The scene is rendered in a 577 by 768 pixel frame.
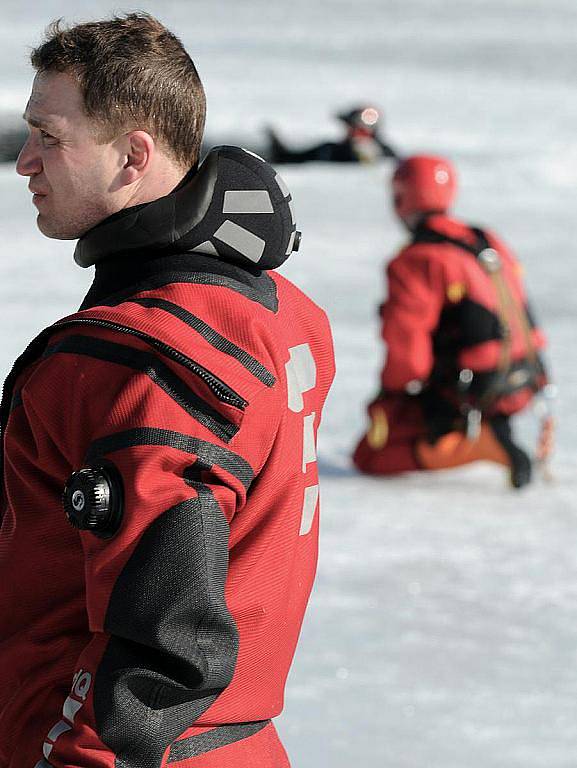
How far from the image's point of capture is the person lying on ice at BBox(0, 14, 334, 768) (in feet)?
4.10

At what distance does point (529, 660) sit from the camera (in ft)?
11.2

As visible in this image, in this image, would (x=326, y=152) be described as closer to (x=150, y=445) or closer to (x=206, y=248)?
(x=206, y=248)

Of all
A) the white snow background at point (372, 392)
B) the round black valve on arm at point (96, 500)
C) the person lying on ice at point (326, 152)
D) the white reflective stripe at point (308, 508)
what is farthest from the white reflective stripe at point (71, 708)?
the person lying on ice at point (326, 152)

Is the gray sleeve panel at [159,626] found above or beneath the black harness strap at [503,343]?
above

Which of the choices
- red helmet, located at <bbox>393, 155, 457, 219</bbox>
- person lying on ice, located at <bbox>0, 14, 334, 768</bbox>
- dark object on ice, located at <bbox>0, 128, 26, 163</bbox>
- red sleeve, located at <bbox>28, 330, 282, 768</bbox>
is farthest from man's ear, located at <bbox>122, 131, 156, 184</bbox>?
dark object on ice, located at <bbox>0, 128, 26, 163</bbox>

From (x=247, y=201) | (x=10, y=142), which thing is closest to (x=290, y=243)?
(x=247, y=201)

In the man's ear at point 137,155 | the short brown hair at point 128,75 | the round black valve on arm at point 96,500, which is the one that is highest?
the short brown hair at point 128,75

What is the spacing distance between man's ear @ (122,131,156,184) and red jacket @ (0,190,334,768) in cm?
9

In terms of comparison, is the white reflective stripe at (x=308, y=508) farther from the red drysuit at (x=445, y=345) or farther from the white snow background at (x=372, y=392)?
the red drysuit at (x=445, y=345)

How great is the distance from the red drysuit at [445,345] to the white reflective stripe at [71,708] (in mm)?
3473

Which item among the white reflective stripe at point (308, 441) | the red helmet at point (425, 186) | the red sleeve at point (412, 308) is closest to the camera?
the white reflective stripe at point (308, 441)

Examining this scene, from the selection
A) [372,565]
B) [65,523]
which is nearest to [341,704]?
[372,565]

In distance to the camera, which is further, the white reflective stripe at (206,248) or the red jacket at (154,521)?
the white reflective stripe at (206,248)

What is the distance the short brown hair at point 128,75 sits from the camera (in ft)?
4.45
